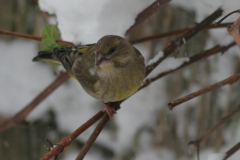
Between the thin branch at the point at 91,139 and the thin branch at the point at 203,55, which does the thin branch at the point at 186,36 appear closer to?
the thin branch at the point at 203,55

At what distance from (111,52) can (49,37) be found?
772mm

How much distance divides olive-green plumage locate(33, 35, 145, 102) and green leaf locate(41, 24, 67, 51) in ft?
0.25

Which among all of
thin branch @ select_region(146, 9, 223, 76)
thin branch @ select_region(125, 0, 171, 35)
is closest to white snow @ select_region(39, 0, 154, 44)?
thin branch @ select_region(125, 0, 171, 35)

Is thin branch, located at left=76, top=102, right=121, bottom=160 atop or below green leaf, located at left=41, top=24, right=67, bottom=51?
below

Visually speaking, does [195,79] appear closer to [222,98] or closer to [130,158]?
[222,98]

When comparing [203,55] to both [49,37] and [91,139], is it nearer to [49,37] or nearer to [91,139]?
[91,139]

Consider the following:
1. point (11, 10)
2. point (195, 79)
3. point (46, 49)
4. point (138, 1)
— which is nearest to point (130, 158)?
point (195, 79)

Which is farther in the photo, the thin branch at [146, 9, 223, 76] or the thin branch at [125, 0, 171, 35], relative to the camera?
the thin branch at [146, 9, 223, 76]

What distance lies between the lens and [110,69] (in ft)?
6.61

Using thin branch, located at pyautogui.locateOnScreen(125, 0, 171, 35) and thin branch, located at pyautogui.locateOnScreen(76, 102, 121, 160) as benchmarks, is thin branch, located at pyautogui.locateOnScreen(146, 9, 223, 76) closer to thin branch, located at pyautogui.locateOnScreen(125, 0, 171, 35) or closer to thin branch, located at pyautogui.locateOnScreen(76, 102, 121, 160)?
thin branch, located at pyautogui.locateOnScreen(125, 0, 171, 35)

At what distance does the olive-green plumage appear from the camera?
1.84 metres

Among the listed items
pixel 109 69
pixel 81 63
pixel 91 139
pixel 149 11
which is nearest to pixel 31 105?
pixel 81 63

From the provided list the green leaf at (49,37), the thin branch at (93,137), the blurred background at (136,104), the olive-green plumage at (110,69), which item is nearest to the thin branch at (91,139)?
the thin branch at (93,137)

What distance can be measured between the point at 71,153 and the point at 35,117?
0.71 m
